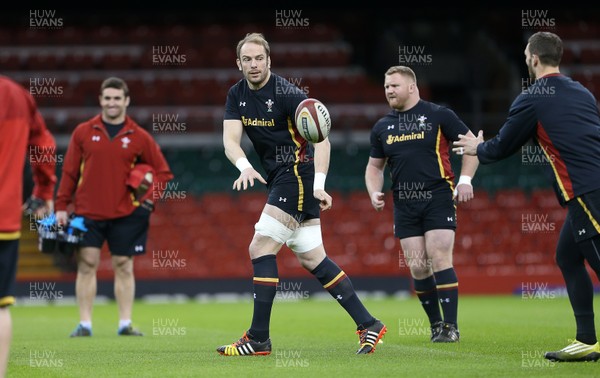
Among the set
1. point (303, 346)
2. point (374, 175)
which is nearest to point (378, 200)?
point (374, 175)

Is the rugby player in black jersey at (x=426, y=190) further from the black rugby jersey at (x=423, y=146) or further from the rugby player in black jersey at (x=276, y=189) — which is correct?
the rugby player in black jersey at (x=276, y=189)

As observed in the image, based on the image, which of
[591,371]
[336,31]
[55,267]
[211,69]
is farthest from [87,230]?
[336,31]

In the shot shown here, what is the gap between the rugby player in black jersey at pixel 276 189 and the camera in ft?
24.8

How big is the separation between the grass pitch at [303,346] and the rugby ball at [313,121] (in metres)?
1.67

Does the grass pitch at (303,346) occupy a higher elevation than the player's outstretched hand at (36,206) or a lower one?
lower

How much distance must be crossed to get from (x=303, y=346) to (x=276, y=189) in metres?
1.58

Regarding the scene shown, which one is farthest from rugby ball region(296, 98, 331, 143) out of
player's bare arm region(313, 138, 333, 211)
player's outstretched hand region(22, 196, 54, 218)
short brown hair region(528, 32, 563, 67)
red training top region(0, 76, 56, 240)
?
red training top region(0, 76, 56, 240)

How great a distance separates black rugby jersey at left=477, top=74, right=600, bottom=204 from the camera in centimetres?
660

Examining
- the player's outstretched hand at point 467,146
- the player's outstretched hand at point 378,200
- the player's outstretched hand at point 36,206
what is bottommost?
the player's outstretched hand at point 36,206

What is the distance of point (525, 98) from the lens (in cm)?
677

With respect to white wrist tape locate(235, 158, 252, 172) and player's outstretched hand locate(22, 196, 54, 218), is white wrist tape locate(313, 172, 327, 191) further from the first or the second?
player's outstretched hand locate(22, 196, 54, 218)

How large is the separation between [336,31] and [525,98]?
24229 millimetres

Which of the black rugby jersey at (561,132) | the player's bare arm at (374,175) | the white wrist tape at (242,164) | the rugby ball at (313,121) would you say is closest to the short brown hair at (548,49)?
the black rugby jersey at (561,132)

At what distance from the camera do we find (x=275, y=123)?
7.79 m
